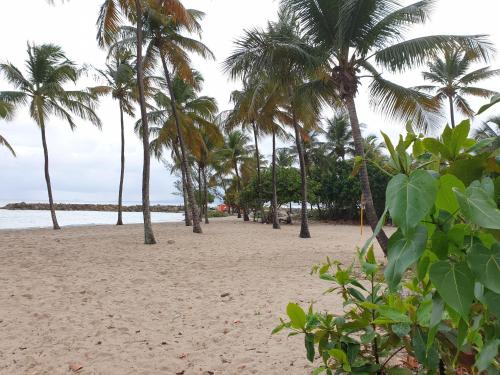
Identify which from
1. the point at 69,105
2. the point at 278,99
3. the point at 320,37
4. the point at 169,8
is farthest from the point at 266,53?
the point at 69,105

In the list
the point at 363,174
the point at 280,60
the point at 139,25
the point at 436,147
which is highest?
the point at 139,25

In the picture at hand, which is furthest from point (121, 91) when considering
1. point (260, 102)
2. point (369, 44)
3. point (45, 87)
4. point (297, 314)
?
point (297, 314)

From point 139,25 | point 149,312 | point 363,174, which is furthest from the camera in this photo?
point 139,25

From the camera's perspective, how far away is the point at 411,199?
1.74 ft

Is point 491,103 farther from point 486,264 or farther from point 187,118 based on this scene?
point 187,118

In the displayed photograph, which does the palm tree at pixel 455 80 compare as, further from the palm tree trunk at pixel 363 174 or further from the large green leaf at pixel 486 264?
the large green leaf at pixel 486 264

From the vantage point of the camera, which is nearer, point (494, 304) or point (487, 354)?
point (494, 304)

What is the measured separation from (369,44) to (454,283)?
8.99 metres

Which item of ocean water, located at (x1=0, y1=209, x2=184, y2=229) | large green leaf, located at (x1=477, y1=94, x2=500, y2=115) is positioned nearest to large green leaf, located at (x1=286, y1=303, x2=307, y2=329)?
large green leaf, located at (x1=477, y1=94, x2=500, y2=115)

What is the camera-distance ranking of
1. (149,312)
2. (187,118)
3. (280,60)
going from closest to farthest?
(149,312) < (280,60) < (187,118)

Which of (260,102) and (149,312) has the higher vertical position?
(260,102)

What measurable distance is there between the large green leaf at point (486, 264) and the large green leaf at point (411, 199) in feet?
0.33

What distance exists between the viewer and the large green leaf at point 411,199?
0.51 metres

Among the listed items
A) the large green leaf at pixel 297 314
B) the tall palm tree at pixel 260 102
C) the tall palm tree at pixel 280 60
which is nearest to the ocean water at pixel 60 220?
the tall palm tree at pixel 260 102
